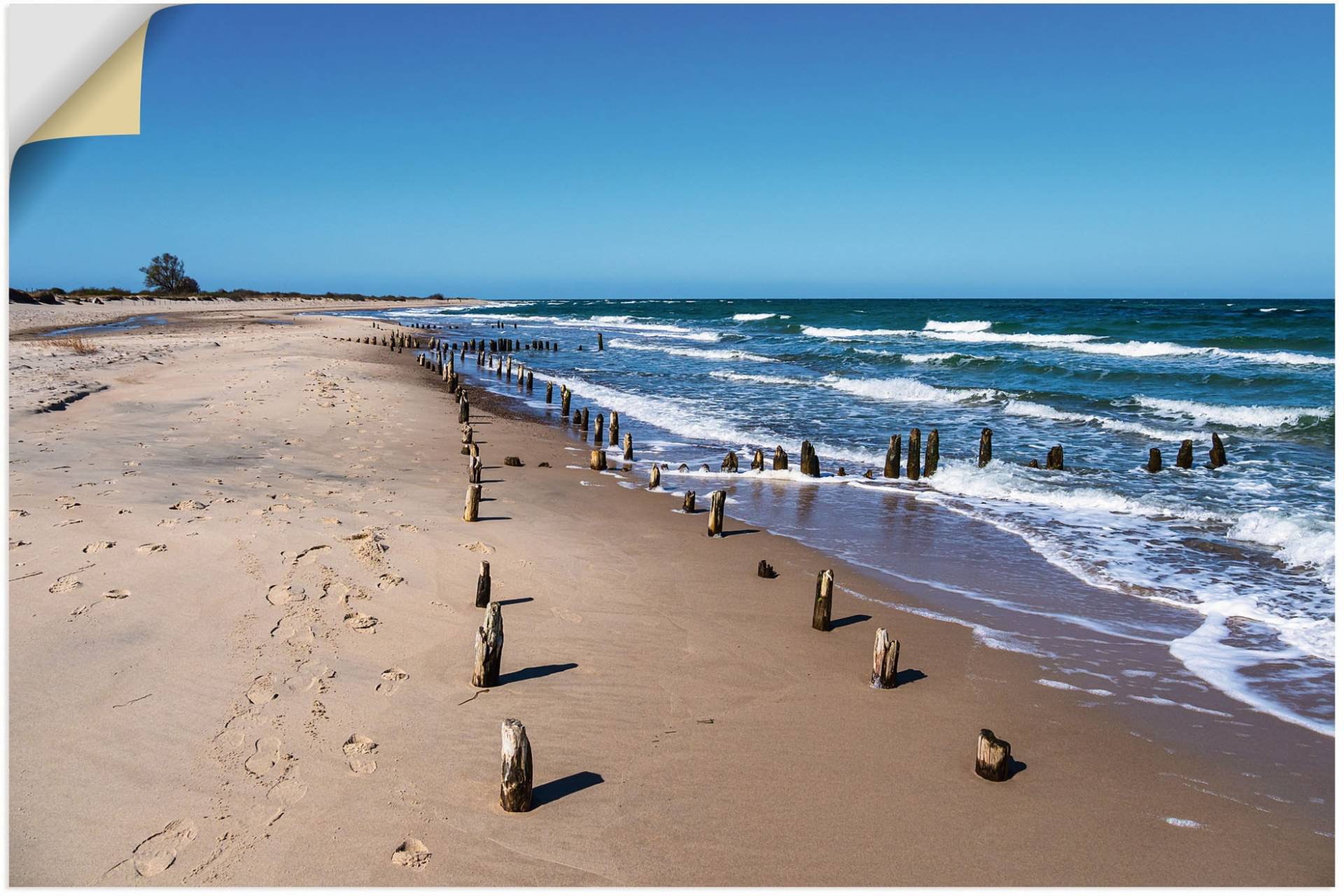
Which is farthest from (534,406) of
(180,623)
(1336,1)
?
(1336,1)

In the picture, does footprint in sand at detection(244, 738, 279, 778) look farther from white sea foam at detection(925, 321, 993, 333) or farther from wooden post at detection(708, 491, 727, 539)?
white sea foam at detection(925, 321, 993, 333)

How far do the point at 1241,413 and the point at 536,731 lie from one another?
21.9m

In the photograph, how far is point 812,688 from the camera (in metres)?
5.95

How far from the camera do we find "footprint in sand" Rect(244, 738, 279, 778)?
14.4 ft

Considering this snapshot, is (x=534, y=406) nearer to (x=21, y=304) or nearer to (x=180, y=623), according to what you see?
(x=180, y=623)

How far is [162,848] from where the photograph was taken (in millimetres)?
3732

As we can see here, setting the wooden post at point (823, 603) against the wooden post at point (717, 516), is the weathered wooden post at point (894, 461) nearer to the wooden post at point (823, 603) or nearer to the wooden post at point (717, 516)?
the wooden post at point (717, 516)

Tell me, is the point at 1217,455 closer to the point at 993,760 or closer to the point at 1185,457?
the point at 1185,457

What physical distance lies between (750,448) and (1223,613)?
9.94 m

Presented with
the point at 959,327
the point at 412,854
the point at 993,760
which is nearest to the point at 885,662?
the point at 993,760

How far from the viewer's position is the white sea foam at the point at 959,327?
58.0 m

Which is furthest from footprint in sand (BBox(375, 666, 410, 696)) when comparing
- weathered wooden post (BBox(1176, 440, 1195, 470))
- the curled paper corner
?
weathered wooden post (BBox(1176, 440, 1195, 470))

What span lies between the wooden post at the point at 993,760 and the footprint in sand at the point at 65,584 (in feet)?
23.3

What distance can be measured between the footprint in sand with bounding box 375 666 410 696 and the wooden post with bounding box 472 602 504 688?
1.70ft
